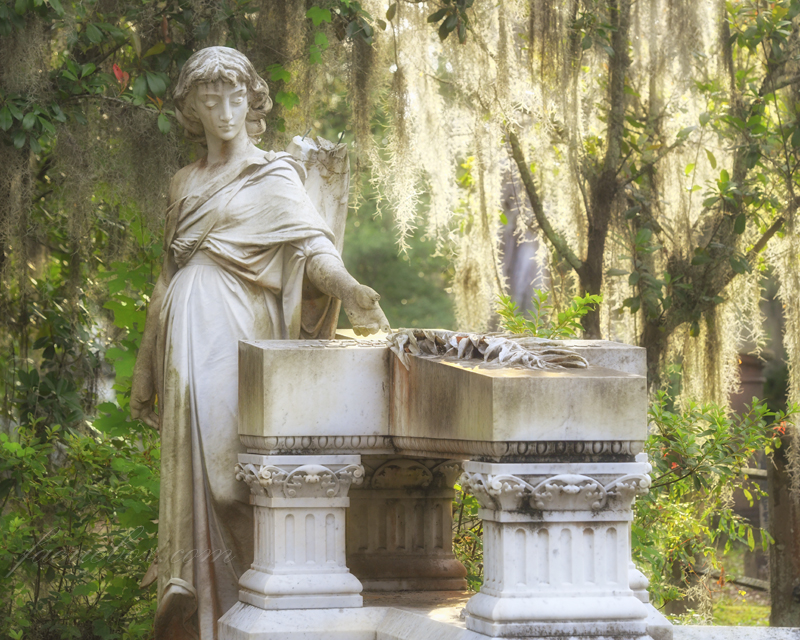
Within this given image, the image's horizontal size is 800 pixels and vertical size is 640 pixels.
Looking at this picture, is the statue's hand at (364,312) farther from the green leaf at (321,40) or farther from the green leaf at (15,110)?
the green leaf at (321,40)

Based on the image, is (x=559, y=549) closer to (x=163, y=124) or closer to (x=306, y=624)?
(x=306, y=624)

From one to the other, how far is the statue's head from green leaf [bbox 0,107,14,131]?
1564mm

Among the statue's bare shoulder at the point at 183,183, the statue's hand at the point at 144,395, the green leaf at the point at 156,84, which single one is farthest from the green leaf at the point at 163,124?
the statue's hand at the point at 144,395

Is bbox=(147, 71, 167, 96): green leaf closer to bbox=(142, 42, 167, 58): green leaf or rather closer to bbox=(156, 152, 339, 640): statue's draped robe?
bbox=(142, 42, 167, 58): green leaf

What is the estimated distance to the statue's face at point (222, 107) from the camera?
439 cm

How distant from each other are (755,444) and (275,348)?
3132 mm

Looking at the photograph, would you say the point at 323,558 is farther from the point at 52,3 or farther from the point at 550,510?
the point at 52,3

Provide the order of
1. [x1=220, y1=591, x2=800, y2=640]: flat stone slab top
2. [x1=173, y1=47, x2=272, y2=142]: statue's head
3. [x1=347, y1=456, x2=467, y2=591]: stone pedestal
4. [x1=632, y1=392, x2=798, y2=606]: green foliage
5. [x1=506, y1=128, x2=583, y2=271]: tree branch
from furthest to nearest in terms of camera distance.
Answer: [x1=506, y1=128, x2=583, y2=271]: tree branch
[x1=632, y1=392, x2=798, y2=606]: green foliage
[x1=347, y1=456, x2=467, y2=591]: stone pedestal
[x1=173, y1=47, x2=272, y2=142]: statue's head
[x1=220, y1=591, x2=800, y2=640]: flat stone slab top

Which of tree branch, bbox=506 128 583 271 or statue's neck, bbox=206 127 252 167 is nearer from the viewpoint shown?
statue's neck, bbox=206 127 252 167

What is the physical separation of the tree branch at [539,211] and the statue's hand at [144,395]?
150 inches

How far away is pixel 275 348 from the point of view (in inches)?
147

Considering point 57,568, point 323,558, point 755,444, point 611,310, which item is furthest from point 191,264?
point 611,310

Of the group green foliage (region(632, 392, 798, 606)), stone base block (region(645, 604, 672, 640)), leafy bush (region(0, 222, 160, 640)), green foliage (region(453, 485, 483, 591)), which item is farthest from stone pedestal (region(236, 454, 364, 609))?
green foliage (region(632, 392, 798, 606))

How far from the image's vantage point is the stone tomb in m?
3.24
